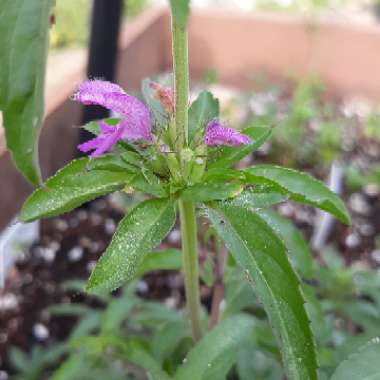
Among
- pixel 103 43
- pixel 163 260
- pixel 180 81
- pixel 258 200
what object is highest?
pixel 103 43

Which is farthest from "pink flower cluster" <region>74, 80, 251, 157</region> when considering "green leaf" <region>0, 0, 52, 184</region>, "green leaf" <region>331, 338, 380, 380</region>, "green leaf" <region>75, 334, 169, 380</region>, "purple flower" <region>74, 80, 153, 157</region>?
"green leaf" <region>75, 334, 169, 380</region>

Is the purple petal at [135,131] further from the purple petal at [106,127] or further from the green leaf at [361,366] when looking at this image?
the green leaf at [361,366]

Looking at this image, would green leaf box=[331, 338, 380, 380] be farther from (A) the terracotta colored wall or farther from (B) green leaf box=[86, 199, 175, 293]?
(A) the terracotta colored wall

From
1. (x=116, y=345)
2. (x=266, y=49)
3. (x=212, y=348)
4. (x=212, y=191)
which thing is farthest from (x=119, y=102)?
(x=266, y=49)

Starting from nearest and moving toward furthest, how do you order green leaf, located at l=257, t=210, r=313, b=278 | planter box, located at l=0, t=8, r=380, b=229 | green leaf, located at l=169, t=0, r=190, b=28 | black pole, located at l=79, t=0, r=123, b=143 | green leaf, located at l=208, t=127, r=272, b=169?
green leaf, located at l=169, t=0, r=190, b=28 < green leaf, located at l=208, t=127, r=272, b=169 < green leaf, located at l=257, t=210, r=313, b=278 < black pole, located at l=79, t=0, r=123, b=143 < planter box, located at l=0, t=8, r=380, b=229

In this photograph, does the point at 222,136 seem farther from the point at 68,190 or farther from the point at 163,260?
the point at 163,260

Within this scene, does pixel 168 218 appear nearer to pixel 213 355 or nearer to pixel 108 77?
pixel 213 355
